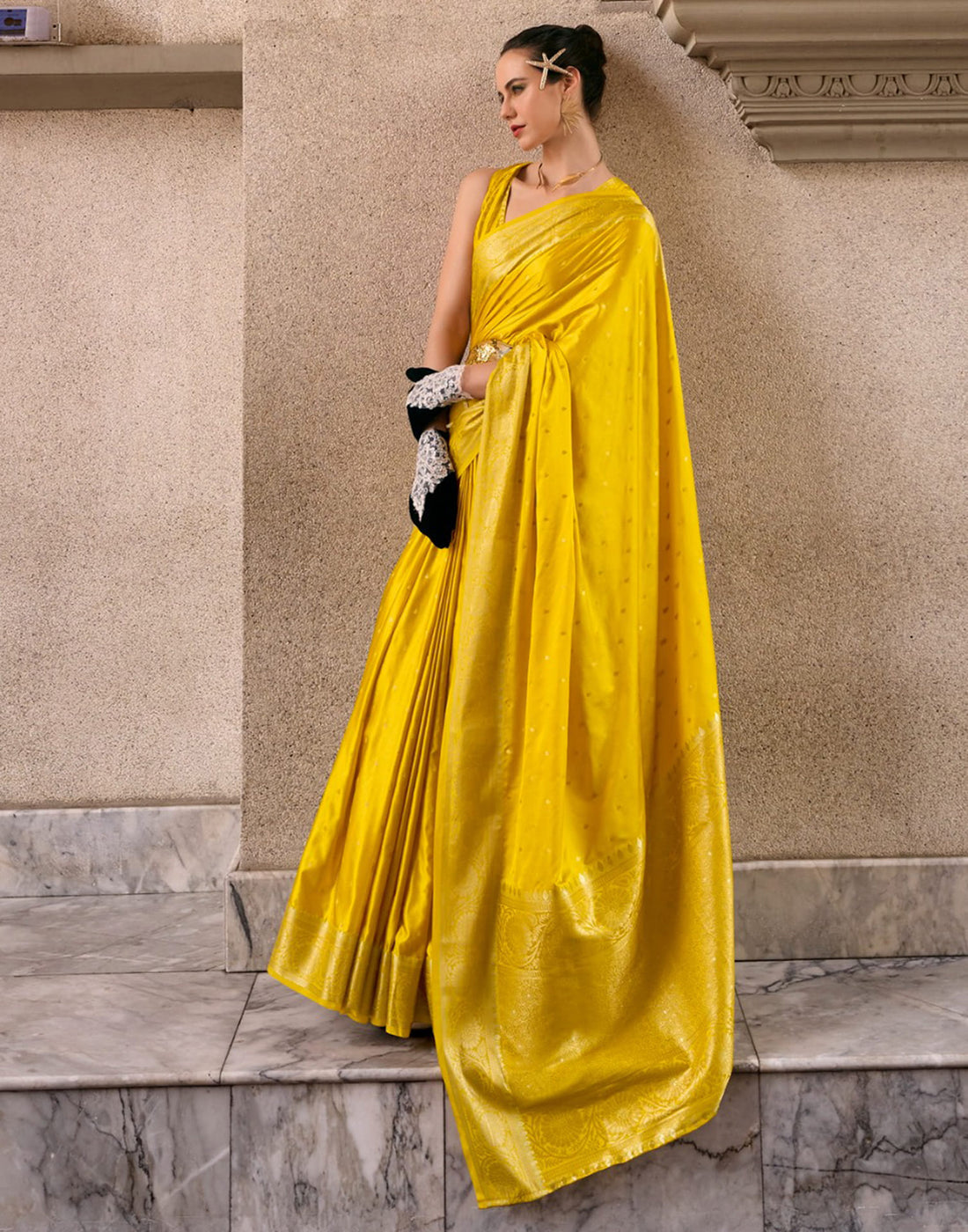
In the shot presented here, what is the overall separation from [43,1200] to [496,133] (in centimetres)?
225

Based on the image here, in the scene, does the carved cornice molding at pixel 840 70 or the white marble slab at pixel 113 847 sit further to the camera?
the white marble slab at pixel 113 847

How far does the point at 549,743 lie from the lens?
1.95 m

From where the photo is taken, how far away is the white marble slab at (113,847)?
3117mm

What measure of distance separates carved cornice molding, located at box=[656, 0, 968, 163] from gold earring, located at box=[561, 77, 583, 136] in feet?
1.36

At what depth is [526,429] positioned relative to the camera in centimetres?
203

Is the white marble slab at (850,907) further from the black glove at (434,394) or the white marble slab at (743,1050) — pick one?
the black glove at (434,394)

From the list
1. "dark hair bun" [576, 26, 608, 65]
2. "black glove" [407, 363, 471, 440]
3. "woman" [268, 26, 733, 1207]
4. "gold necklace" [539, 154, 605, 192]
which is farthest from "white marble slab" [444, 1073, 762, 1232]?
"dark hair bun" [576, 26, 608, 65]

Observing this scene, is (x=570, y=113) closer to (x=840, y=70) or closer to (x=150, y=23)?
(x=840, y=70)

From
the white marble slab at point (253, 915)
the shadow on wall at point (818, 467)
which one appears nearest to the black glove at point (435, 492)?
the shadow on wall at point (818, 467)

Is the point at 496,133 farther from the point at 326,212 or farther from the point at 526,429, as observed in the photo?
the point at 526,429

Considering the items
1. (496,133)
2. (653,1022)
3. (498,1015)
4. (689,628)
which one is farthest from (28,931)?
(496,133)

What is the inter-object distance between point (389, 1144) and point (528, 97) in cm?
187

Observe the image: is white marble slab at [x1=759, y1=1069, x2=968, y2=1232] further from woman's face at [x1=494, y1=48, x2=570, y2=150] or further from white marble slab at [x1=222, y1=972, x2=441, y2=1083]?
woman's face at [x1=494, y1=48, x2=570, y2=150]

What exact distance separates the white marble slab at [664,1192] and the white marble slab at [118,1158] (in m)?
0.41
